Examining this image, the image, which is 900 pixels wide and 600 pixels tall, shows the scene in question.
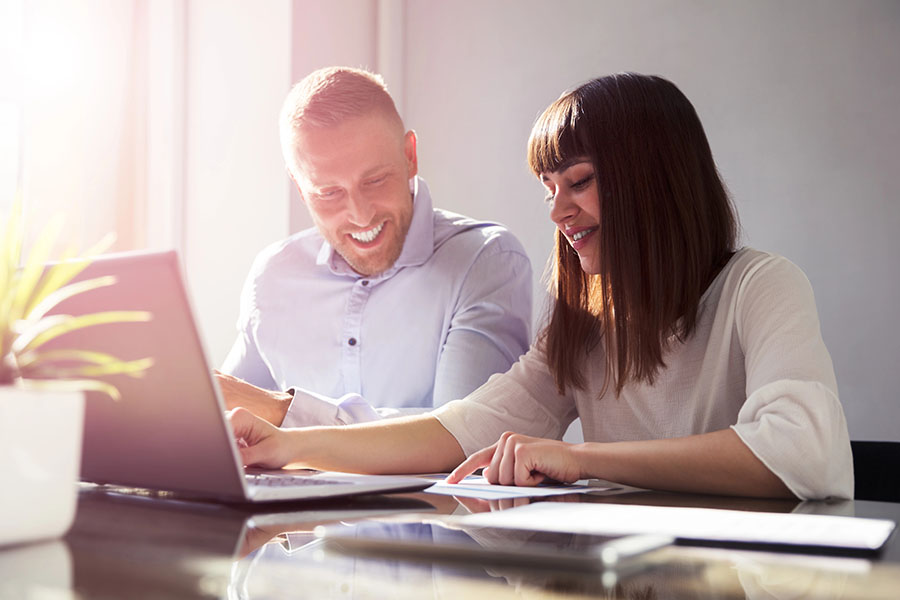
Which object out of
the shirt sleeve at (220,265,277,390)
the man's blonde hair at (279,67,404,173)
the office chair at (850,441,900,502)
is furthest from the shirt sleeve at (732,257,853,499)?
the shirt sleeve at (220,265,277,390)

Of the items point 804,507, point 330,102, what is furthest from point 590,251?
point 330,102

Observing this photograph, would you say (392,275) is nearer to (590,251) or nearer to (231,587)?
(590,251)

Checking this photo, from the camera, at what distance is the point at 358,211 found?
2121 mm

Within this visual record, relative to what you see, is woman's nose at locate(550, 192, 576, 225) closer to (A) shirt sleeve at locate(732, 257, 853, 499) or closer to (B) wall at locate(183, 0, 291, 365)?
(A) shirt sleeve at locate(732, 257, 853, 499)

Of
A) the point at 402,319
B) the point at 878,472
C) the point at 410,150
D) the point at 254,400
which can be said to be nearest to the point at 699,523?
the point at 878,472

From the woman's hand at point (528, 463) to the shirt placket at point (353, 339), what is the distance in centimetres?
95

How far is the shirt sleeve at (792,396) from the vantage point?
112 cm

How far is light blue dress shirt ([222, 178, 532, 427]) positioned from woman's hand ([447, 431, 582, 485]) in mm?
739

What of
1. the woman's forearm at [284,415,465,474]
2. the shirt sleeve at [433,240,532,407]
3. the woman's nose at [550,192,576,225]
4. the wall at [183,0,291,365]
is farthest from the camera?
the wall at [183,0,291,365]

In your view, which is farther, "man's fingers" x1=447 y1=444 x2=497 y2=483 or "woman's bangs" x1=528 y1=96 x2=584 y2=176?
"woman's bangs" x1=528 y1=96 x2=584 y2=176

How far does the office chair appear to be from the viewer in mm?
1396

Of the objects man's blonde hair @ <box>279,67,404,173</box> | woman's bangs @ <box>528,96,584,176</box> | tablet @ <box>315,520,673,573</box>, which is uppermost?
man's blonde hair @ <box>279,67,404,173</box>

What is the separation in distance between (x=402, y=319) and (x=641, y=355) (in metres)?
0.76

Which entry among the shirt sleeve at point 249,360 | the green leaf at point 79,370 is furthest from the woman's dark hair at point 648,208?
the shirt sleeve at point 249,360
